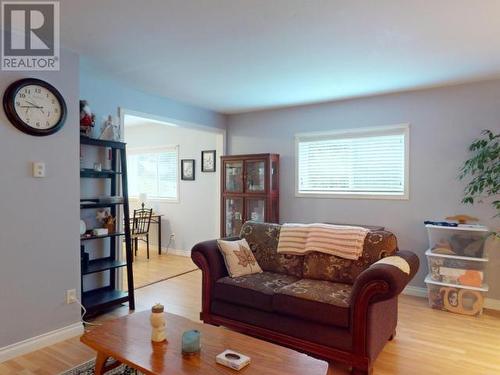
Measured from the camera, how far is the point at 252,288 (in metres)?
2.69

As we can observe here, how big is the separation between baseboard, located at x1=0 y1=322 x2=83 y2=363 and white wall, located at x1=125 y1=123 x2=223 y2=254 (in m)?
2.93

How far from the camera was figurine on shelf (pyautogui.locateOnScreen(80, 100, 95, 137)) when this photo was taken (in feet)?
10.2

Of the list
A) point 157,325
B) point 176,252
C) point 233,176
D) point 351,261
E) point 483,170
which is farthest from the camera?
point 176,252

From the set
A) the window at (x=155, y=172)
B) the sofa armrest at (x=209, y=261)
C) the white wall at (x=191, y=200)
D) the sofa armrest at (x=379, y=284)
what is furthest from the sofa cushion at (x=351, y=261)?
the window at (x=155, y=172)

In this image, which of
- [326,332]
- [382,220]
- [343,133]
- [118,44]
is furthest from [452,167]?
[118,44]

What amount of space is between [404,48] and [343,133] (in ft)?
5.73

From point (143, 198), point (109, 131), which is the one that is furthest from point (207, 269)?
point (143, 198)

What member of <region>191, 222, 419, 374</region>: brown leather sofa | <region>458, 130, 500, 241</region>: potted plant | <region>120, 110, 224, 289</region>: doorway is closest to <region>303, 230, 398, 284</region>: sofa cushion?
<region>191, 222, 419, 374</region>: brown leather sofa

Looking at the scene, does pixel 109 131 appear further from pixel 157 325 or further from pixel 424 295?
pixel 424 295

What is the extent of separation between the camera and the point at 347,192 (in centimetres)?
441

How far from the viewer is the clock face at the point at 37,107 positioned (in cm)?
250

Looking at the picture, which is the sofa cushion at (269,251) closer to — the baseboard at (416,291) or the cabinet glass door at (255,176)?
the cabinet glass door at (255,176)

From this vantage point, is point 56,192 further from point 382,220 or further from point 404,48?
point 382,220

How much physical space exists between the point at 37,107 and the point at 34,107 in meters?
0.02
